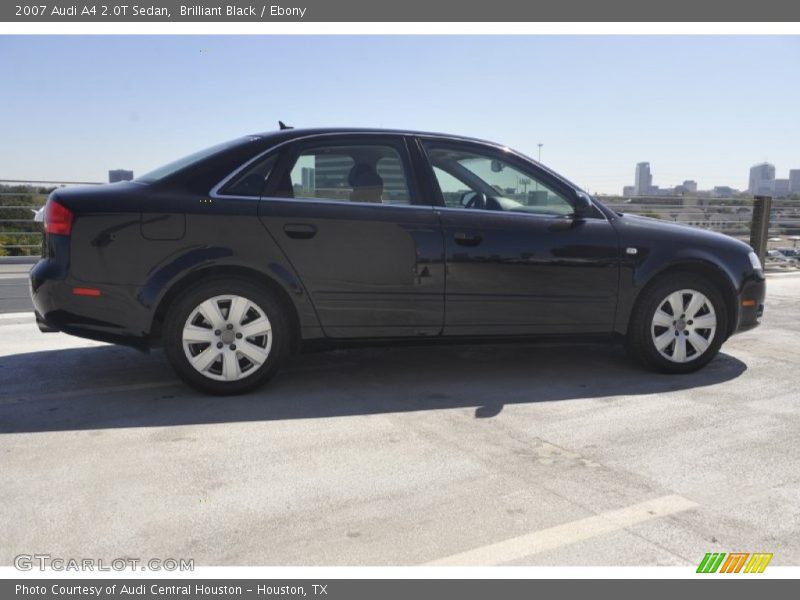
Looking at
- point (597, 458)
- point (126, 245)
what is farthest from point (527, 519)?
point (126, 245)

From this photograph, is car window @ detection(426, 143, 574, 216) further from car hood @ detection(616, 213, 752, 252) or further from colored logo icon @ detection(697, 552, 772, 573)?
colored logo icon @ detection(697, 552, 772, 573)

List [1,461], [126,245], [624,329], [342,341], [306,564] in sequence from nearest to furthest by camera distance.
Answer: [306,564]
[1,461]
[126,245]
[342,341]
[624,329]

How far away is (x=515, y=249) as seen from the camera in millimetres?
4773

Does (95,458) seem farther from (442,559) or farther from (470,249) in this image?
(470,249)

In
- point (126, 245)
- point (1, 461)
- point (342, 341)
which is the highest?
point (126, 245)

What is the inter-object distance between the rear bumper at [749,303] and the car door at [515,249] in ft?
3.28

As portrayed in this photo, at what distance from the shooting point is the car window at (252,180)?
4.36 metres

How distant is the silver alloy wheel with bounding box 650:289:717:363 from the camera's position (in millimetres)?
5074

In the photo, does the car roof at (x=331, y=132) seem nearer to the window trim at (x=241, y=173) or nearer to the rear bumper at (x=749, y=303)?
the window trim at (x=241, y=173)

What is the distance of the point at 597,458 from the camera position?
3.53 meters

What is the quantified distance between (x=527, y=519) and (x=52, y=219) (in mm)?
3073

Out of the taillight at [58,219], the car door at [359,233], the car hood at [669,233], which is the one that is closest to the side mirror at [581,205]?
the car hood at [669,233]

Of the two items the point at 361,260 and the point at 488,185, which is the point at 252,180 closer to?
the point at 361,260

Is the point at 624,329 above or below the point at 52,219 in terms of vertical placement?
below
